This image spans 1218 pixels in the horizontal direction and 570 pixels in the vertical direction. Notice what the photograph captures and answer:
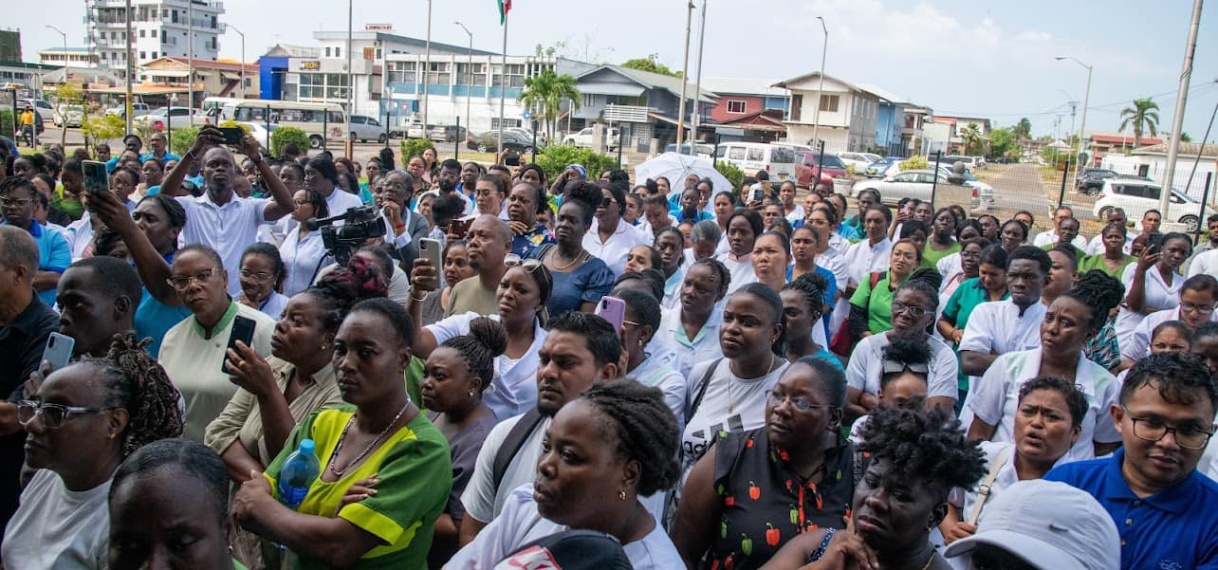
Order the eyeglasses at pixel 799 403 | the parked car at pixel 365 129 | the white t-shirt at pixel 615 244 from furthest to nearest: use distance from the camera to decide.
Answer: the parked car at pixel 365 129
the white t-shirt at pixel 615 244
the eyeglasses at pixel 799 403

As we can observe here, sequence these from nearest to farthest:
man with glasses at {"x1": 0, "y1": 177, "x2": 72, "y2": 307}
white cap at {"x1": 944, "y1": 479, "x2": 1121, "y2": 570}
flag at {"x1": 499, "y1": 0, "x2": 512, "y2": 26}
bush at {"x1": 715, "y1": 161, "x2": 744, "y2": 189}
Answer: white cap at {"x1": 944, "y1": 479, "x2": 1121, "y2": 570} < man with glasses at {"x1": 0, "y1": 177, "x2": 72, "y2": 307} < bush at {"x1": 715, "y1": 161, "x2": 744, "y2": 189} < flag at {"x1": 499, "y1": 0, "x2": 512, "y2": 26}

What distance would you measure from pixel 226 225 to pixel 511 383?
11.6ft

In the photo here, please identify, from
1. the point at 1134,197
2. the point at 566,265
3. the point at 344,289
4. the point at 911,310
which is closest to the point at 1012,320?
the point at 911,310

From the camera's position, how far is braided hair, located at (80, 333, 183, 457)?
109 inches

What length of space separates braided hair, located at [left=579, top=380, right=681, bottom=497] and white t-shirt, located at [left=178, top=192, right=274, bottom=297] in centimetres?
444

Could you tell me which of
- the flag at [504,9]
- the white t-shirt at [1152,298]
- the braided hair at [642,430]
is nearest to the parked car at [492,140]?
the flag at [504,9]

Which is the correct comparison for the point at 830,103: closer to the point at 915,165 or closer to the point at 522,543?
the point at 915,165

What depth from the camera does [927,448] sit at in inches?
101

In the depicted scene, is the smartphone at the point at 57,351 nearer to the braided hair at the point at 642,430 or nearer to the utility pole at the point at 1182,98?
the braided hair at the point at 642,430

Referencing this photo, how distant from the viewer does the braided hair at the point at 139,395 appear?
2766 mm

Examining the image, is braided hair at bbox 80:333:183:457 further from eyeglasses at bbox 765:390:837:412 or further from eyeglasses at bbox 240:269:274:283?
eyeglasses at bbox 765:390:837:412

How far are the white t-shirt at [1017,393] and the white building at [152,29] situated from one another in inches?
4319

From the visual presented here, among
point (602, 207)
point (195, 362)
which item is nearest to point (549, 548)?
point (195, 362)

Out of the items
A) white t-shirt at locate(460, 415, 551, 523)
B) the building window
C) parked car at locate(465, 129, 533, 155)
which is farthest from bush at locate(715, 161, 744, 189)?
the building window
